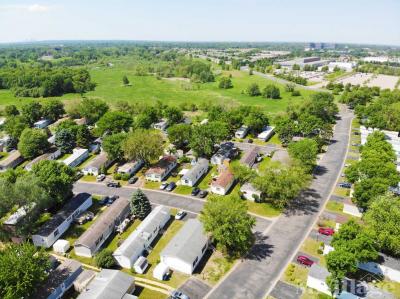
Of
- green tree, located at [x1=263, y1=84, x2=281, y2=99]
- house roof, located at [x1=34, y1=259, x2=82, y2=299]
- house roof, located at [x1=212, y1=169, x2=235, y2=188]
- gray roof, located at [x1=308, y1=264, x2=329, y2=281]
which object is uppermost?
green tree, located at [x1=263, y1=84, x2=281, y2=99]

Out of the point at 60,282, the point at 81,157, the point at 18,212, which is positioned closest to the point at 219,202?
the point at 60,282

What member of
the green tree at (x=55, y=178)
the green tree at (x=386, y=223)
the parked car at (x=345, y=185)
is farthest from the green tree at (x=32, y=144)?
the green tree at (x=386, y=223)

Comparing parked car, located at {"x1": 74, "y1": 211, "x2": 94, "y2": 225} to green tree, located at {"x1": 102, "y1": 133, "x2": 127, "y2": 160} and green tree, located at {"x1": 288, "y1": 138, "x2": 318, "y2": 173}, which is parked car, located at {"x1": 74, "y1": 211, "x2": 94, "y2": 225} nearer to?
green tree, located at {"x1": 102, "y1": 133, "x2": 127, "y2": 160}

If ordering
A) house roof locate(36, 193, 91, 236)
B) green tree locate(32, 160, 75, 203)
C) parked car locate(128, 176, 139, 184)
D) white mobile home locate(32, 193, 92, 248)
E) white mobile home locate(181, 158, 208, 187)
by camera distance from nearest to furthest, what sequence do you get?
white mobile home locate(32, 193, 92, 248) < house roof locate(36, 193, 91, 236) < green tree locate(32, 160, 75, 203) < white mobile home locate(181, 158, 208, 187) < parked car locate(128, 176, 139, 184)

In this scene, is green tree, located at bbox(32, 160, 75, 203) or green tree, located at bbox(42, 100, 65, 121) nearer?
green tree, located at bbox(32, 160, 75, 203)

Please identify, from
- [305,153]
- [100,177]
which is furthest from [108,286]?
[305,153]

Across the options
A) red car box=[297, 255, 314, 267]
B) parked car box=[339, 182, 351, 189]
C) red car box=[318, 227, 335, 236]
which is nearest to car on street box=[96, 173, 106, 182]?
red car box=[297, 255, 314, 267]
